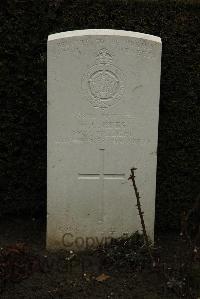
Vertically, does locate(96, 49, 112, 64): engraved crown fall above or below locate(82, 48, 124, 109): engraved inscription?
above

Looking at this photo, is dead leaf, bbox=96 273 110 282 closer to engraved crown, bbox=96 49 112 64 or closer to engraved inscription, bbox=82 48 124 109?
engraved inscription, bbox=82 48 124 109

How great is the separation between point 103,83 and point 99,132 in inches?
16.2

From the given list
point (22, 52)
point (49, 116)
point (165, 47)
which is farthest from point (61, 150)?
point (165, 47)

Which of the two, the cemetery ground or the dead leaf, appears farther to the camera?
the dead leaf

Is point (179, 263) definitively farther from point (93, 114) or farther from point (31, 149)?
point (31, 149)

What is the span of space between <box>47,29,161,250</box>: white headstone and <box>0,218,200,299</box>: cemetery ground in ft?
0.60

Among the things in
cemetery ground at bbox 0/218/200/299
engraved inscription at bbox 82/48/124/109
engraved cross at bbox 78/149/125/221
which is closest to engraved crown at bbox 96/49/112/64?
engraved inscription at bbox 82/48/124/109

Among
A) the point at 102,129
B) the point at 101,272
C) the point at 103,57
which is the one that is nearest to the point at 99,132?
the point at 102,129

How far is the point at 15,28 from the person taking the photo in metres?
4.86

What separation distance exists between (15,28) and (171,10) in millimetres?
1487

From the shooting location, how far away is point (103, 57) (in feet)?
13.9

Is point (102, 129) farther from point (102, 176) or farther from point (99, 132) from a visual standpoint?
point (102, 176)

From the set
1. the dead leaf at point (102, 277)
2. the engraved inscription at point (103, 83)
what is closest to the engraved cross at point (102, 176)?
the engraved inscription at point (103, 83)

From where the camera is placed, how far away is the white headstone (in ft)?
13.9
